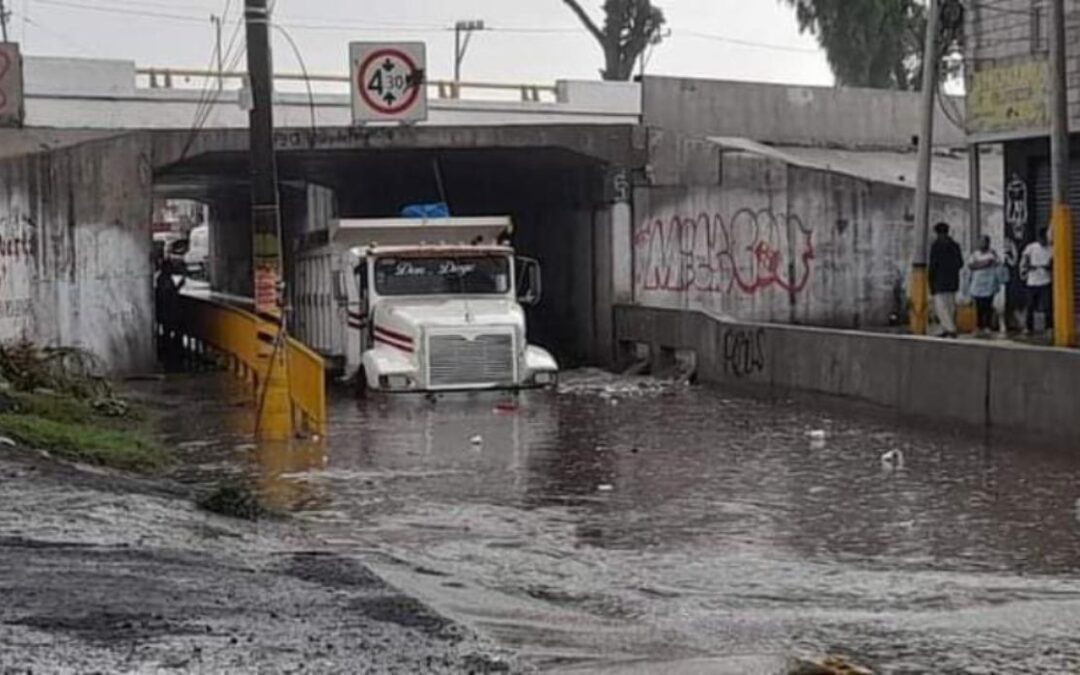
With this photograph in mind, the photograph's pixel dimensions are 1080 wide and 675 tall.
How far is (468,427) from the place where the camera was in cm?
2220

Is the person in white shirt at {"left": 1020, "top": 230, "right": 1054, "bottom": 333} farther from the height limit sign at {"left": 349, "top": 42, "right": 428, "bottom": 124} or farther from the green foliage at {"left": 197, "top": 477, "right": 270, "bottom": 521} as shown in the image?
the green foliage at {"left": 197, "top": 477, "right": 270, "bottom": 521}

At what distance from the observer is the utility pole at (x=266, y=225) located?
2084 centimetres

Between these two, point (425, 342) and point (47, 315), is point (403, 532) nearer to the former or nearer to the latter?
point (425, 342)

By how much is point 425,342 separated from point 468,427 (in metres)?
3.50

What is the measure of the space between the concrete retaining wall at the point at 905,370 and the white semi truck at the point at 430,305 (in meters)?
3.12

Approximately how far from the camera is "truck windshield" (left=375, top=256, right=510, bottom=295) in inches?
1073

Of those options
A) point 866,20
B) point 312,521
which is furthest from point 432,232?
point 866,20

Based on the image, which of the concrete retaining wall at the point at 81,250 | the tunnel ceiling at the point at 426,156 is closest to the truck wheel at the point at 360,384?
the concrete retaining wall at the point at 81,250

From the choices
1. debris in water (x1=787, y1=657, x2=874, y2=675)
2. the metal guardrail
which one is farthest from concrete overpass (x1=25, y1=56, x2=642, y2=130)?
debris in water (x1=787, y1=657, x2=874, y2=675)

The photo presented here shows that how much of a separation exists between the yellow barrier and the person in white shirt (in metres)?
12.1

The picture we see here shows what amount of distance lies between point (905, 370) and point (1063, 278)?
2797mm

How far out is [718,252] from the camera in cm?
3428

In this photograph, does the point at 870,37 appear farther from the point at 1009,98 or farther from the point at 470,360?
the point at 470,360

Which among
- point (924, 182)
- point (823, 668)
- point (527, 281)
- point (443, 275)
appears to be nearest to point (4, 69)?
point (443, 275)
